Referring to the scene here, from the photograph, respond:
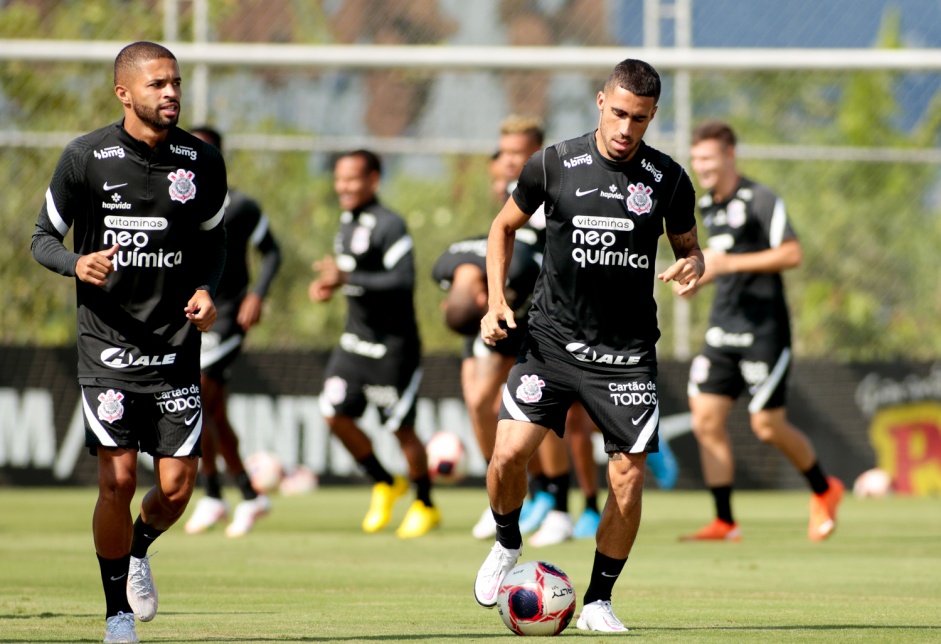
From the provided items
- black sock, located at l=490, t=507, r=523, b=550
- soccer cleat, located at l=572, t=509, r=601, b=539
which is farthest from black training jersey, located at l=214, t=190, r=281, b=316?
black sock, located at l=490, t=507, r=523, b=550

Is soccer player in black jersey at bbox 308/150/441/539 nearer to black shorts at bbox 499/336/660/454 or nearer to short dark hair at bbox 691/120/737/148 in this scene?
short dark hair at bbox 691/120/737/148

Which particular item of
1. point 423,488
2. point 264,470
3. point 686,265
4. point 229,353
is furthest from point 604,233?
point 264,470

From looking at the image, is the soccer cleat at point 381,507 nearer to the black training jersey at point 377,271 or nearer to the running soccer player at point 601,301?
the black training jersey at point 377,271

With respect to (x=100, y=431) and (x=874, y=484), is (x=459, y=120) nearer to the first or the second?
(x=874, y=484)

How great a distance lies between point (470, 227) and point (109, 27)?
416 cm

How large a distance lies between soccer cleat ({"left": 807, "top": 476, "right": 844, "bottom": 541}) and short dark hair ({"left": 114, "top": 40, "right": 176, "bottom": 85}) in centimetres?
580

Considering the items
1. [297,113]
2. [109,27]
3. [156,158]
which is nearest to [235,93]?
[297,113]

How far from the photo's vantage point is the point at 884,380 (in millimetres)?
14328

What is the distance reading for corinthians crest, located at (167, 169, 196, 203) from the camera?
587 cm

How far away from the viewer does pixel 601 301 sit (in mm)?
6125

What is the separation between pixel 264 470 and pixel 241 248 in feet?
11.7

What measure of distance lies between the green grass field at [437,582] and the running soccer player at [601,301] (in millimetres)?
592

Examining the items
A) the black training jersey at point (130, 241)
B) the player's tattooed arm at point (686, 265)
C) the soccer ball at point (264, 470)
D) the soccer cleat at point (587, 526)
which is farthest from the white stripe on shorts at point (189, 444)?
the soccer ball at point (264, 470)

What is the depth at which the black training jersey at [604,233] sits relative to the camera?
6062mm
